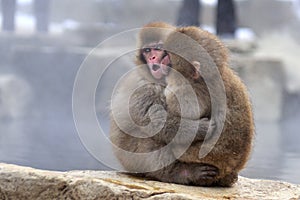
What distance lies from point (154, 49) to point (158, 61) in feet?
0.28

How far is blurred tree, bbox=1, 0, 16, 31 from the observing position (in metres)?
11.8

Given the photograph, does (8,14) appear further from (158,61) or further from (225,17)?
(158,61)

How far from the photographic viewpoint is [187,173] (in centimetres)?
312

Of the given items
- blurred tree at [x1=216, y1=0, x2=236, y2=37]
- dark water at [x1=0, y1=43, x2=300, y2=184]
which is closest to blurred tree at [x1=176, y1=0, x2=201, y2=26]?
blurred tree at [x1=216, y1=0, x2=236, y2=37]

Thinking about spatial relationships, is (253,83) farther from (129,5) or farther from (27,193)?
(27,193)

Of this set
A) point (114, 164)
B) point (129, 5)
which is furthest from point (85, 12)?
point (114, 164)

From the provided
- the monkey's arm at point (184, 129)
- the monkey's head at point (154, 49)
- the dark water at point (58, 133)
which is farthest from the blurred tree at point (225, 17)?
the monkey's arm at point (184, 129)

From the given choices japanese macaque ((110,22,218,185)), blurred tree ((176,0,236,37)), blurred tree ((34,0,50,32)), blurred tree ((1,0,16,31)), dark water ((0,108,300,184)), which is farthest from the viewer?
blurred tree ((34,0,50,32))

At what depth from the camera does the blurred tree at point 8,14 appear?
1177 centimetres

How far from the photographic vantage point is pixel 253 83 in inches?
424

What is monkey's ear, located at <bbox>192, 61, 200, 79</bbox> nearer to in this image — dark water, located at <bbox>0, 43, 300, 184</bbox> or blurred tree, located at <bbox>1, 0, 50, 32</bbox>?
dark water, located at <bbox>0, 43, 300, 184</bbox>

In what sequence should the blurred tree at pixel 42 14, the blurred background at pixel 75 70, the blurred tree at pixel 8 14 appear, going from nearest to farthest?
1. the blurred background at pixel 75 70
2. the blurred tree at pixel 8 14
3. the blurred tree at pixel 42 14

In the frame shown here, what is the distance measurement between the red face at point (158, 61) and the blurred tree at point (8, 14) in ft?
29.5

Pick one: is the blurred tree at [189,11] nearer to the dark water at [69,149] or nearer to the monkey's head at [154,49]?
the dark water at [69,149]
